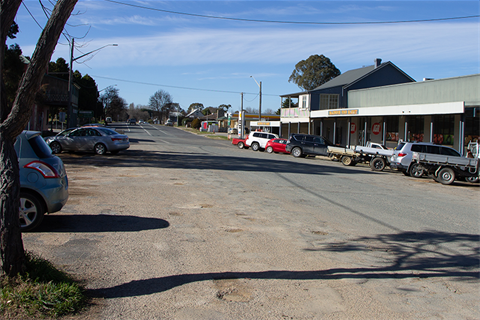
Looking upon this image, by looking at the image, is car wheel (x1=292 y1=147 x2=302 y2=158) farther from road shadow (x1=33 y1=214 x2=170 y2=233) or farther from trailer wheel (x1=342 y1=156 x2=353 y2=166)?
road shadow (x1=33 y1=214 x2=170 y2=233)

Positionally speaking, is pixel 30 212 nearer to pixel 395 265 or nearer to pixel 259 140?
pixel 395 265

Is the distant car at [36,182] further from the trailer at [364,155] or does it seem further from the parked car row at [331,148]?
the trailer at [364,155]

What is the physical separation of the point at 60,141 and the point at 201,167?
29.1ft

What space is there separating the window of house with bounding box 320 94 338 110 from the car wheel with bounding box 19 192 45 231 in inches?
1555

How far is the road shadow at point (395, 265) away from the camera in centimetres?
472

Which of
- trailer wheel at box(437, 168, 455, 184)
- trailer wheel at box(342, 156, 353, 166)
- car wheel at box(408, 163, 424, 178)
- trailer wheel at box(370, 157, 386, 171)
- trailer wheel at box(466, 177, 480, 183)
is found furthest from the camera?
trailer wheel at box(342, 156, 353, 166)

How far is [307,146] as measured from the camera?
30.0 meters

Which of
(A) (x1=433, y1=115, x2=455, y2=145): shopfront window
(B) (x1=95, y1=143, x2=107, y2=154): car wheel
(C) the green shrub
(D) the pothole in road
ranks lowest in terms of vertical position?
(D) the pothole in road

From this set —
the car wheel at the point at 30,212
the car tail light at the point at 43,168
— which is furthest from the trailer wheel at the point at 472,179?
the car wheel at the point at 30,212

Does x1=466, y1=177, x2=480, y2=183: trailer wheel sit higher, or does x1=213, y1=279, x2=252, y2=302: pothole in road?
x1=213, y1=279, x2=252, y2=302: pothole in road

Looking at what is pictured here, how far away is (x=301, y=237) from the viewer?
7051mm

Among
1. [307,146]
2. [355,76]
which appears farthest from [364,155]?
[355,76]

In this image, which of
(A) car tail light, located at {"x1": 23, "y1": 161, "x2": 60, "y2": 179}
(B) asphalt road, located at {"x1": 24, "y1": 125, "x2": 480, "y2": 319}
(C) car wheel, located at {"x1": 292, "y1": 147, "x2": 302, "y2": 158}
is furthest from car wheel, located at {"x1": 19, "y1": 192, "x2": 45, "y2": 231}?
(C) car wheel, located at {"x1": 292, "y1": 147, "x2": 302, "y2": 158}

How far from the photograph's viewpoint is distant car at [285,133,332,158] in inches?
1176
